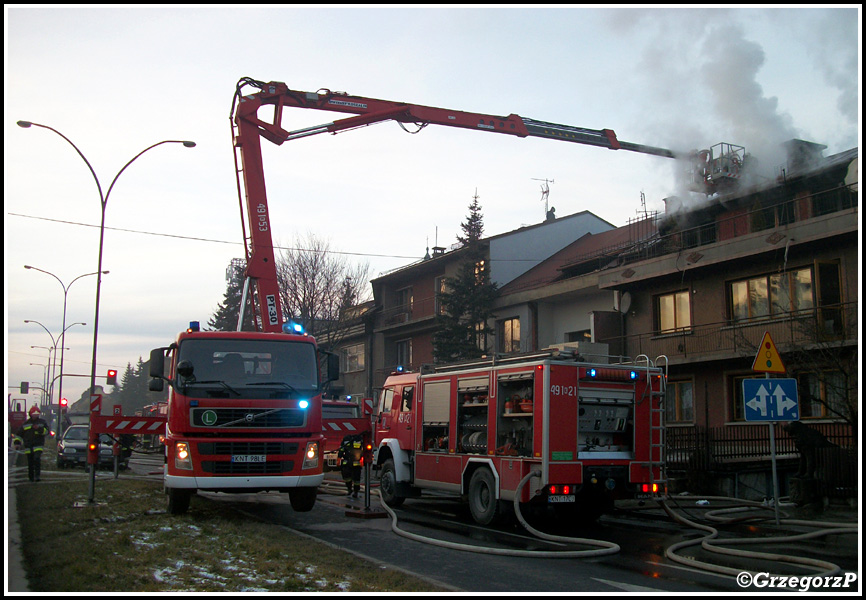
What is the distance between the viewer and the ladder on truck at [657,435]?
11.9 metres

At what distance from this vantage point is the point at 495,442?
12.1 meters

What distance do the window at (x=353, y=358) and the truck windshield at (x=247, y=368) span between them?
32.7 m

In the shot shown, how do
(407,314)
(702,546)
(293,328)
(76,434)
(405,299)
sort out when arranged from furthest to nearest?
(405,299) < (407,314) < (76,434) < (293,328) < (702,546)

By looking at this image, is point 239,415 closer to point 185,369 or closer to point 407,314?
point 185,369

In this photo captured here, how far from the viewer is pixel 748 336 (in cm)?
2069

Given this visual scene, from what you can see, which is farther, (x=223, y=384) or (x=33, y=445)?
(x=33, y=445)

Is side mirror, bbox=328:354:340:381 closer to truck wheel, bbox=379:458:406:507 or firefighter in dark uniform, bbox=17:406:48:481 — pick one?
truck wheel, bbox=379:458:406:507

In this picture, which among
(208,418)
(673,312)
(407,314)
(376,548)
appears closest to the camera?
(376,548)

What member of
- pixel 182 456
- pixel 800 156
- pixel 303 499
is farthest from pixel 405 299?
pixel 182 456

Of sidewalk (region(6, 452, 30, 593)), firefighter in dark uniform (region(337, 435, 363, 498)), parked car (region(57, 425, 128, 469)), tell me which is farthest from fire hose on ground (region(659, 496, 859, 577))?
parked car (region(57, 425, 128, 469))

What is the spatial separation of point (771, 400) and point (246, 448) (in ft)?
26.0

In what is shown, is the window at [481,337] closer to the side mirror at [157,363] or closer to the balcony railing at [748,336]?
the balcony railing at [748,336]

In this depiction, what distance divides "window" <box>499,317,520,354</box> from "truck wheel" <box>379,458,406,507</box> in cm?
1683

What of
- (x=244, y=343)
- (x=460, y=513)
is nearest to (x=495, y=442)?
(x=460, y=513)
